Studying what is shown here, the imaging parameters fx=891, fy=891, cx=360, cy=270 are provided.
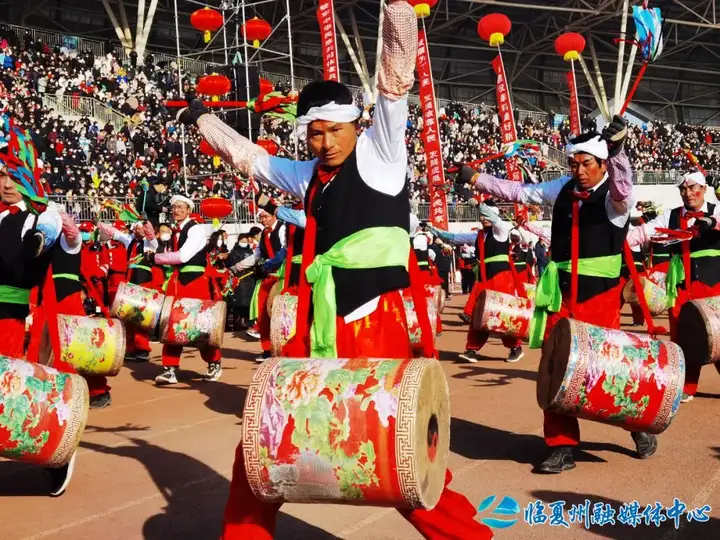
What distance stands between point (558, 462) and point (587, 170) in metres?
1.56

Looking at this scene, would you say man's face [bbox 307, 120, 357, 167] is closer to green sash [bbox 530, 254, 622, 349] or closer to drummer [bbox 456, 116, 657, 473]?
drummer [bbox 456, 116, 657, 473]

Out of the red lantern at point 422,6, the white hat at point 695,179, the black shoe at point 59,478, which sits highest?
the red lantern at point 422,6

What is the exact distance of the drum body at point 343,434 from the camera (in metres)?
2.64

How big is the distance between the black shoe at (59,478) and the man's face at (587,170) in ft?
9.78

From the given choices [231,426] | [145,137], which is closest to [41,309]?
[231,426]

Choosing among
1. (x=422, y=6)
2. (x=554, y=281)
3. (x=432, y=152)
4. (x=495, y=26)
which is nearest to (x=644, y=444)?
(x=554, y=281)

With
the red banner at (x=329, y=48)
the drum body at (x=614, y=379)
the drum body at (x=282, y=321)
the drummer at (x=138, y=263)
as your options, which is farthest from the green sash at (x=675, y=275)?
the red banner at (x=329, y=48)

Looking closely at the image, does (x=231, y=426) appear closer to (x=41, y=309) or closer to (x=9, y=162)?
(x=41, y=309)

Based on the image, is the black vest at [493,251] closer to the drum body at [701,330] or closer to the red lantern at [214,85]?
the drum body at [701,330]

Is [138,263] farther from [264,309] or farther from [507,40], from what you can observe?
[507,40]

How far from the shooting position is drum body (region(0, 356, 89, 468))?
3869 mm

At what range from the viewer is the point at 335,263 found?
3.12 meters

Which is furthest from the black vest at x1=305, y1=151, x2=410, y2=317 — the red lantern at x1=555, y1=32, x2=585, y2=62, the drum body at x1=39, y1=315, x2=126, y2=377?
the red lantern at x1=555, y1=32, x2=585, y2=62

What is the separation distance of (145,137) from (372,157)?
56.6 feet
